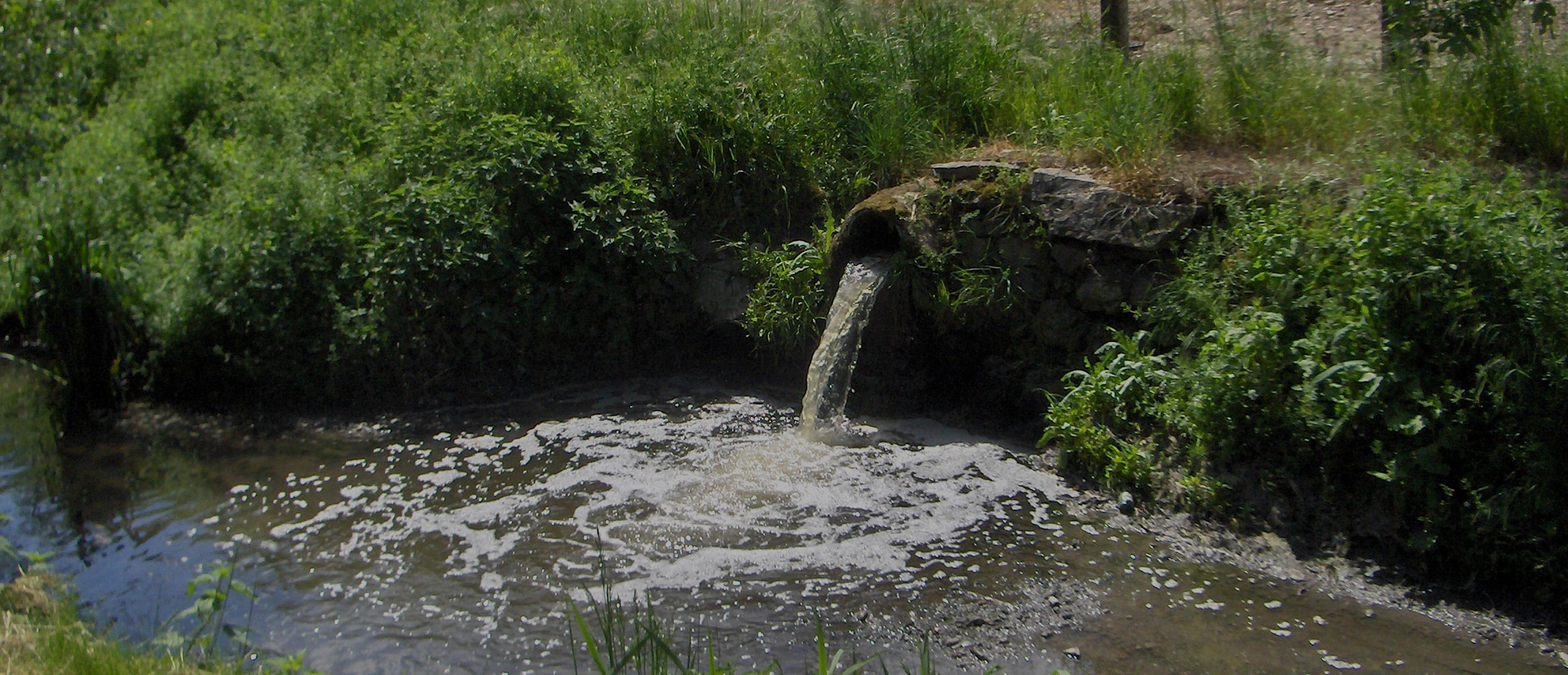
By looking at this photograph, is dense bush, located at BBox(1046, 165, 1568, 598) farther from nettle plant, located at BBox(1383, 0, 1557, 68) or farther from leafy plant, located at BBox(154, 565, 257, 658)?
leafy plant, located at BBox(154, 565, 257, 658)

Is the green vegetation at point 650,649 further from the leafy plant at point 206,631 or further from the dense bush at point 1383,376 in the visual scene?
the dense bush at point 1383,376

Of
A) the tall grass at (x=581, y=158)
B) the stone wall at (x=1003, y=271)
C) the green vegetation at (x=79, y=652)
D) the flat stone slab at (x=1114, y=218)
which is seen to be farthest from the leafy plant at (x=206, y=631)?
the flat stone slab at (x=1114, y=218)

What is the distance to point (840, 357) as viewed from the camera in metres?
→ 6.95

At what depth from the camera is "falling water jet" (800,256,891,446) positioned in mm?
6859

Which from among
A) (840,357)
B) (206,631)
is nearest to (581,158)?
(840,357)

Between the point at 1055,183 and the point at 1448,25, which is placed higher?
the point at 1448,25

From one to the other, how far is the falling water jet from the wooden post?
106 inches

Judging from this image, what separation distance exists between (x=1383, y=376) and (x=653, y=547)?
331cm

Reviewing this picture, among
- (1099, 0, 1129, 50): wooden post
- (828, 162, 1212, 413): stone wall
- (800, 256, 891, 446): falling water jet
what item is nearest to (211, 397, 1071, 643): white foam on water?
(800, 256, 891, 446): falling water jet

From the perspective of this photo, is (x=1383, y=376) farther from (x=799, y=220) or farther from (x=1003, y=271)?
(x=799, y=220)

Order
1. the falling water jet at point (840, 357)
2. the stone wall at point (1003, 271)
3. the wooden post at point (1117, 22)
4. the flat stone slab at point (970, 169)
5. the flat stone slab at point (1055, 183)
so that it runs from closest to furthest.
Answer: the stone wall at point (1003, 271)
the flat stone slab at point (1055, 183)
the falling water jet at point (840, 357)
the flat stone slab at point (970, 169)
the wooden post at point (1117, 22)

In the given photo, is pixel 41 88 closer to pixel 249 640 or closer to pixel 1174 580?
pixel 249 640

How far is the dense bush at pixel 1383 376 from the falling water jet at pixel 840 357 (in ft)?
4.65

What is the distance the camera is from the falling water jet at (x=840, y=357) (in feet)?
22.5
